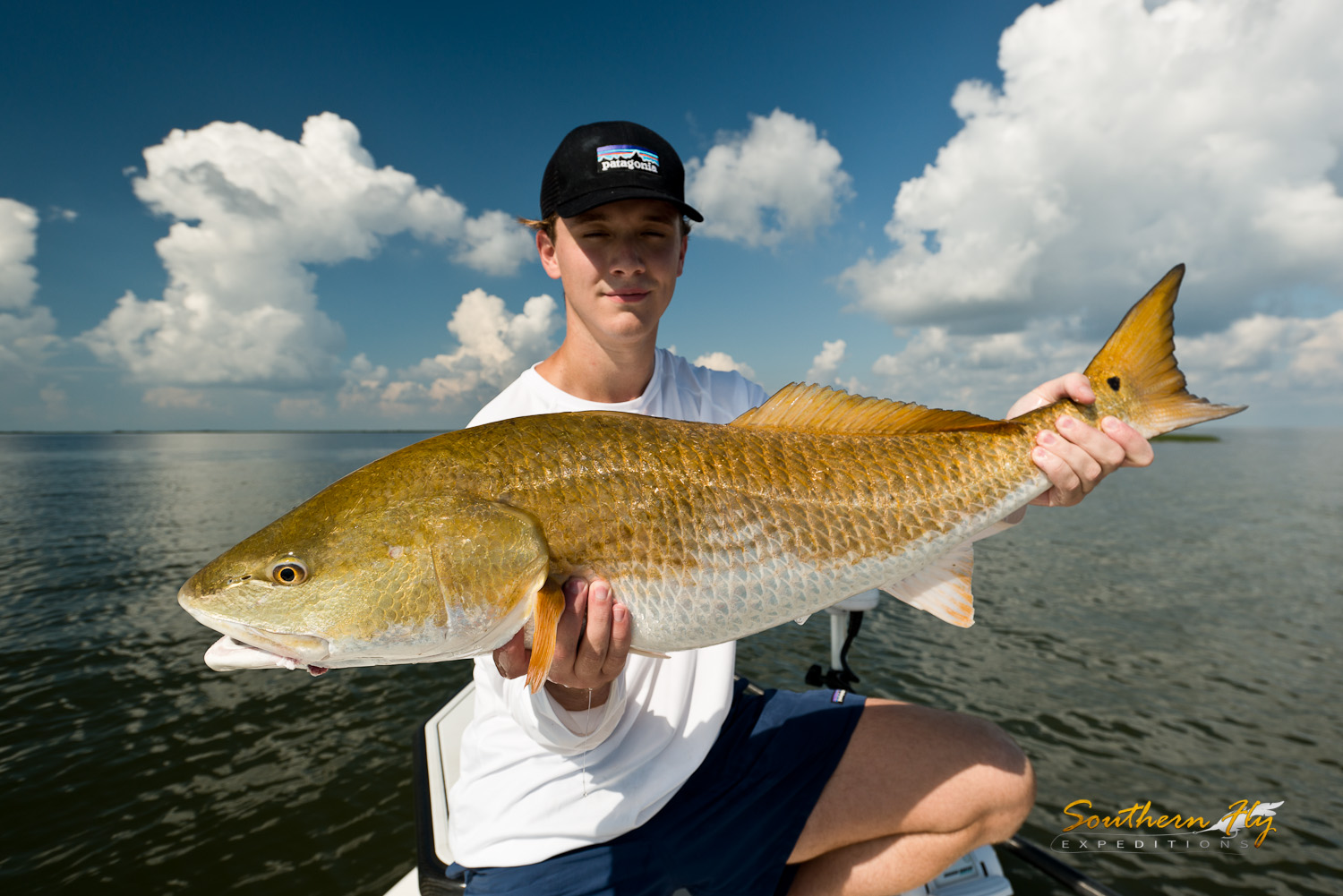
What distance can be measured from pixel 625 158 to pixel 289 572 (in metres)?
2.35

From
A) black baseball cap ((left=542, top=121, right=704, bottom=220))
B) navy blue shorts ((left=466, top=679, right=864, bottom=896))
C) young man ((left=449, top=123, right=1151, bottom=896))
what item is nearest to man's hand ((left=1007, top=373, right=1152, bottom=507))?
young man ((left=449, top=123, right=1151, bottom=896))

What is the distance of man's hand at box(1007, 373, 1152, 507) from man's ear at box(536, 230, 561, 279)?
7.12ft

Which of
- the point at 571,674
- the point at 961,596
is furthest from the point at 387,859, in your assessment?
the point at 961,596

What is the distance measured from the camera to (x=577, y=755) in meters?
2.74

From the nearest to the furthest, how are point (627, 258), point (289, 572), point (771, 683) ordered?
point (289, 572) < point (627, 258) < point (771, 683)

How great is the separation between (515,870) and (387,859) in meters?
5.13

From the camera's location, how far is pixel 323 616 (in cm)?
193

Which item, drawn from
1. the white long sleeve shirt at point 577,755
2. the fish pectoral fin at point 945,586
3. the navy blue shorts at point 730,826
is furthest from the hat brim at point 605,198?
the navy blue shorts at point 730,826

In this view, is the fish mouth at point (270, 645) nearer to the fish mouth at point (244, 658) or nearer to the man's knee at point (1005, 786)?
the fish mouth at point (244, 658)

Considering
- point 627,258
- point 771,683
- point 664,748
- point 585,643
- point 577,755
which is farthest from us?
point 771,683

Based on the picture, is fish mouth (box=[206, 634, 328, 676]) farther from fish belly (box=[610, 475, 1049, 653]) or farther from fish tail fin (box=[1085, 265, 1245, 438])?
fish tail fin (box=[1085, 265, 1245, 438])

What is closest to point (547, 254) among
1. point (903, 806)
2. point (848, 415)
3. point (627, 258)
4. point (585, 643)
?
point (627, 258)

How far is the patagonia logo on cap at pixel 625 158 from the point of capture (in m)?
3.00

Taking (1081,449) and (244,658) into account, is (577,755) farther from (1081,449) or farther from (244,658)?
(1081,449)
